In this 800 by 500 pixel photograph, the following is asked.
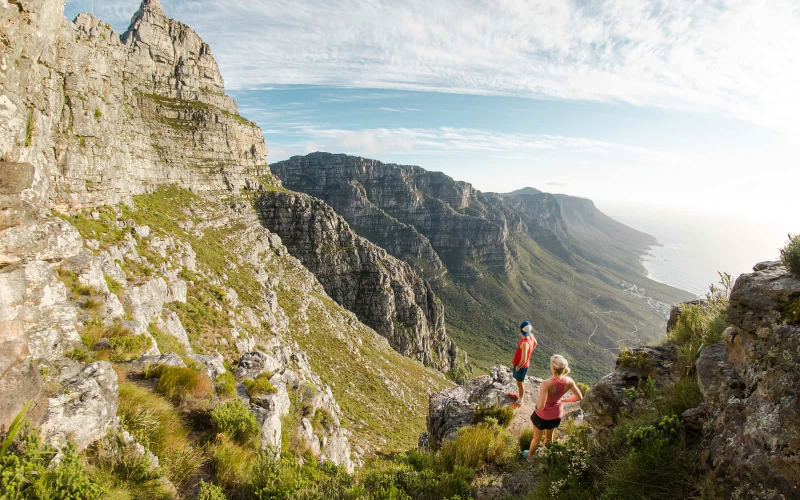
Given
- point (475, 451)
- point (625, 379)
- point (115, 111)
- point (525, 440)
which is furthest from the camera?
point (115, 111)

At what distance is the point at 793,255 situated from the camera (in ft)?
16.7

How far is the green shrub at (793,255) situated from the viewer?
4984 millimetres

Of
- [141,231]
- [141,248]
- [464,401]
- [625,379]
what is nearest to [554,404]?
[625,379]

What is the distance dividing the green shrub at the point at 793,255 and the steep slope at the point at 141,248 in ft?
A: 39.1

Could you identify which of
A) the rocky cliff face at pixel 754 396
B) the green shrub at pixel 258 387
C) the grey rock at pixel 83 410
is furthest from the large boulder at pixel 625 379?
the green shrub at pixel 258 387

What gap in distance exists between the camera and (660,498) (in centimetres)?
417

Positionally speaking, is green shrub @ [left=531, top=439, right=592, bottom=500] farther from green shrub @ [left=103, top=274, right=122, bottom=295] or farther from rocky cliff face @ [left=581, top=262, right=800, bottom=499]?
green shrub @ [left=103, top=274, right=122, bottom=295]

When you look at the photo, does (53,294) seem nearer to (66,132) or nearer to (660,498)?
(660,498)

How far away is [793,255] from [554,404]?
509 centimetres

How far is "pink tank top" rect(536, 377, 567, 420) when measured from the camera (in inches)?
298

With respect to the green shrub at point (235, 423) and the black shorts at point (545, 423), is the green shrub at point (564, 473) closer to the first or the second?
the black shorts at point (545, 423)

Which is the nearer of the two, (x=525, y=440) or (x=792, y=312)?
(x=792, y=312)

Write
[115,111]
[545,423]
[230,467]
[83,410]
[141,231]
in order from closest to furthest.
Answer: [83,410] < [230,467] < [545,423] < [141,231] < [115,111]

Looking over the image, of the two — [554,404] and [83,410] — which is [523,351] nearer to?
[554,404]
